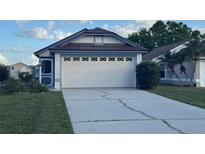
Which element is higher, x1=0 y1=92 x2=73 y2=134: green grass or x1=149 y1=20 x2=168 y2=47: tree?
x1=149 y1=20 x2=168 y2=47: tree

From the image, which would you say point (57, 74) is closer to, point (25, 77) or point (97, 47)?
point (25, 77)

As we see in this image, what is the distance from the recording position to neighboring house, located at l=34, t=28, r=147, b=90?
18.9 m

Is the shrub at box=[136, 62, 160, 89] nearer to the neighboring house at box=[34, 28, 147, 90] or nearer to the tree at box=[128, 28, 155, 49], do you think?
the neighboring house at box=[34, 28, 147, 90]

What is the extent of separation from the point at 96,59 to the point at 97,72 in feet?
3.15

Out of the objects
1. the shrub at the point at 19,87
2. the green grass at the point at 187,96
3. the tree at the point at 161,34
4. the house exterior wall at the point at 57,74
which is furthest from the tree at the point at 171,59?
the tree at the point at 161,34

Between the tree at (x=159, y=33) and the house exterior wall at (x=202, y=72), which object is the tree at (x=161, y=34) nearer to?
the tree at (x=159, y=33)

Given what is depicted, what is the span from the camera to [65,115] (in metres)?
8.38

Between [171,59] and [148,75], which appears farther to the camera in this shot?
[171,59]

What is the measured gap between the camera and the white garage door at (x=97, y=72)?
62.3ft

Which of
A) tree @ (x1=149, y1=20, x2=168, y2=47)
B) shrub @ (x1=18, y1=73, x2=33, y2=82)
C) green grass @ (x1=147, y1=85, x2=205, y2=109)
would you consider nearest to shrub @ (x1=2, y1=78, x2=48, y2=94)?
shrub @ (x1=18, y1=73, x2=33, y2=82)

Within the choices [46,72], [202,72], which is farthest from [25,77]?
[202,72]

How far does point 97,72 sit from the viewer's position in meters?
19.2
